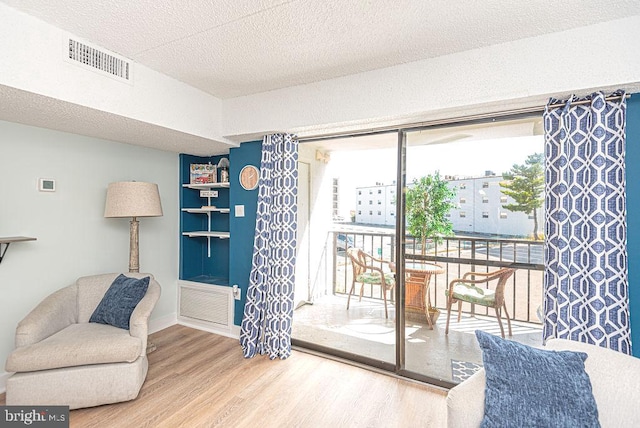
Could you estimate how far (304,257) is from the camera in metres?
3.75

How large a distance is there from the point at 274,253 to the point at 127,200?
55.6 inches

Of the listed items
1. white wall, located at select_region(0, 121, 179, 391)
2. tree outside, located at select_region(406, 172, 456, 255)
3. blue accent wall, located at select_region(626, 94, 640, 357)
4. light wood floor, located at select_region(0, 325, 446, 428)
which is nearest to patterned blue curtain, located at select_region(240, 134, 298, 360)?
light wood floor, located at select_region(0, 325, 446, 428)

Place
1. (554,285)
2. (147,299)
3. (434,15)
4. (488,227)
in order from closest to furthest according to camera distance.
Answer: (434,15) < (554,285) < (488,227) < (147,299)

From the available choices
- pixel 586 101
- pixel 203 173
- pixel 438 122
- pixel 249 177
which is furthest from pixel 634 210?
pixel 203 173

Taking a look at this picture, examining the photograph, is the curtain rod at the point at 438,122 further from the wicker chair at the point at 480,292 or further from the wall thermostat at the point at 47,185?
the wall thermostat at the point at 47,185

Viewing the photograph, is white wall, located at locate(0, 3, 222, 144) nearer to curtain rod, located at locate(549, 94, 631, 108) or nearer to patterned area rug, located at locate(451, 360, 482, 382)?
curtain rod, located at locate(549, 94, 631, 108)

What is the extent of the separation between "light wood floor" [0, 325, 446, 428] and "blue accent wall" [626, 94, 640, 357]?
4.37 ft

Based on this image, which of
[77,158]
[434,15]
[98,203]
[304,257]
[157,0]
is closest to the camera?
[157,0]

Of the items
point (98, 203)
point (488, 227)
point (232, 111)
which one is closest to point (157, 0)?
point (232, 111)

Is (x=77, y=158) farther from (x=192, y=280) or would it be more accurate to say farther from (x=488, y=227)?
(x=488, y=227)

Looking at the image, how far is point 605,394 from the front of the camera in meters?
1.28

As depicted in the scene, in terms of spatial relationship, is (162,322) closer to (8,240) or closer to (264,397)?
(8,240)

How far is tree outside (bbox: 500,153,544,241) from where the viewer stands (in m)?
2.21

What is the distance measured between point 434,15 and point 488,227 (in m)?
1.51
